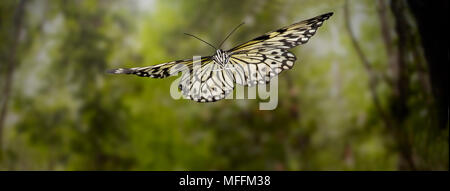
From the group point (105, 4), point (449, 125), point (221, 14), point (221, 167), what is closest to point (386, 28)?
point (449, 125)

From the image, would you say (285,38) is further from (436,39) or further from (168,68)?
(436,39)

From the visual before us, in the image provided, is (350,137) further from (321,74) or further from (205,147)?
(205,147)

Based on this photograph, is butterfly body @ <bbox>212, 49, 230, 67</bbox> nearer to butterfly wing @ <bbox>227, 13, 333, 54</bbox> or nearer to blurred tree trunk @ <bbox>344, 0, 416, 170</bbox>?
butterfly wing @ <bbox>227, 13, 333, 54</bbox>

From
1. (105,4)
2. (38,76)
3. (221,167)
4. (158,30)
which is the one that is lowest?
(221,167)

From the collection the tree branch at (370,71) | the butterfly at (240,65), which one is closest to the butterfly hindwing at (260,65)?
the butterfly at (240,65)

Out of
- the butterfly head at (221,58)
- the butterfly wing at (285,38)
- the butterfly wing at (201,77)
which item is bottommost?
the butterfly wing at (201,77)

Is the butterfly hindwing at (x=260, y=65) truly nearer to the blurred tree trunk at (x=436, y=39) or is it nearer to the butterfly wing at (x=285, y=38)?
the butterfly wing at (x=285, y=38)

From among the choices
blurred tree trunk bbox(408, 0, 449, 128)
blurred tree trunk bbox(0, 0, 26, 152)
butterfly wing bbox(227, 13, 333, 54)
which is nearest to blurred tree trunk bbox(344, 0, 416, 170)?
blurred tree trunk bbox(408, 0, 449, 128)

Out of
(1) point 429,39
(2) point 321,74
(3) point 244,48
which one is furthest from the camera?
(2) point 321,74
